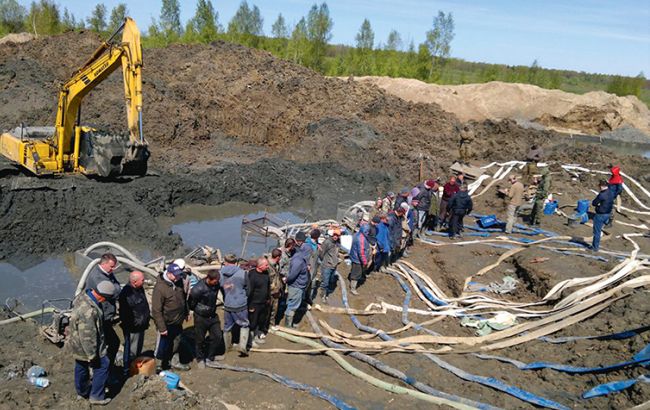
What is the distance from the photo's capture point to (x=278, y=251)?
8719mm

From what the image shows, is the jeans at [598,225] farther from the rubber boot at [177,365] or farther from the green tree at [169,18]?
the green tree at [169,18]

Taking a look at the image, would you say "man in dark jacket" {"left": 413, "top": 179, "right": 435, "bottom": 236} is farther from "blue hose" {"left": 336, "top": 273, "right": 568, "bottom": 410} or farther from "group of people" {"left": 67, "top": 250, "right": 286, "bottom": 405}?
"group of people" {"left": 67, "top": 250, "right": 286, "bottom": 405}

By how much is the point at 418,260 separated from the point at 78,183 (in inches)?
439

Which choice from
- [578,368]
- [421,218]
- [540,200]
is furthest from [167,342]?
[540,200]

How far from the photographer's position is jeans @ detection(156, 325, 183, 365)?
735 centimetres

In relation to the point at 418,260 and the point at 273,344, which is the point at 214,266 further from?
the point at 418,260

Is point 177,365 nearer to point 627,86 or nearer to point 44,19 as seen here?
point 44,19

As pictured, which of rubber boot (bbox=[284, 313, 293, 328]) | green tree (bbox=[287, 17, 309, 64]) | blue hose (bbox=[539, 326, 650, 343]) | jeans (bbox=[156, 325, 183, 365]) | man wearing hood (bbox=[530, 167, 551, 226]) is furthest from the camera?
green tree (bbox=[287, 17, 309, 64])

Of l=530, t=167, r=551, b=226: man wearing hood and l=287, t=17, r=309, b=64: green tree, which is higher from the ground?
l=287, t=17, r=309, b=64: green tree

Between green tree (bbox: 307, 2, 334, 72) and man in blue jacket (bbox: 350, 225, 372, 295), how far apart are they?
46.1 m

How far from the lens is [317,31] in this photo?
5362 centimetres

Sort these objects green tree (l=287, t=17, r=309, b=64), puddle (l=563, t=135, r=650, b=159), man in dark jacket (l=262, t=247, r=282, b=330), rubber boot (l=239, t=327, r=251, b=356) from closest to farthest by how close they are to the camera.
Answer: rubber boot (l=239, t=327, r=251, b=356)
man in dark jacket (l=262, t=247, r=282, b=330)
puddle (l=563, t=135, r=650, b=159)
green tree (l=287, t=17, r=309, b=64)

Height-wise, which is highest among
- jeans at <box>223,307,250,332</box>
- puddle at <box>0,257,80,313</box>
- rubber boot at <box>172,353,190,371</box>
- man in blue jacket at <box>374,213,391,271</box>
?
man in blue jacket at <box>374,213,391,271</box>

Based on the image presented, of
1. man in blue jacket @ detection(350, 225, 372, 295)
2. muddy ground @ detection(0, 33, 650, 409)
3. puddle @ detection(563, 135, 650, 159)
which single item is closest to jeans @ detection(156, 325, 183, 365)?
muddy ground @ detection(0, 33, 650, 409)
